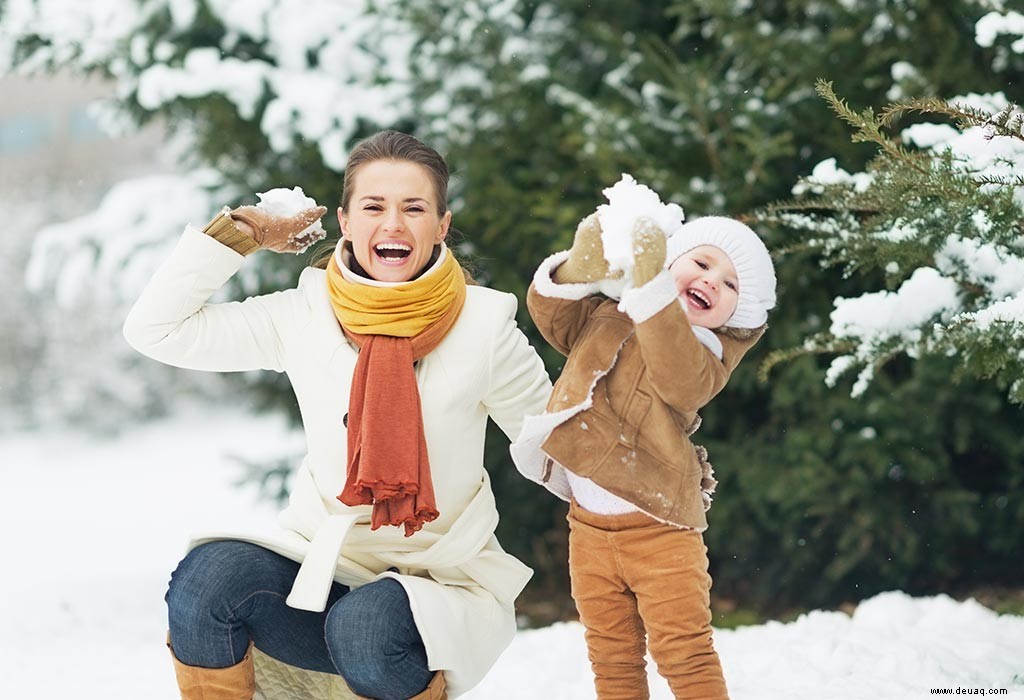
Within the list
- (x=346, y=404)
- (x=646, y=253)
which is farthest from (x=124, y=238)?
(x=646, y=253)

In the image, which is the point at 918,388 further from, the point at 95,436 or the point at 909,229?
the point at 95,436

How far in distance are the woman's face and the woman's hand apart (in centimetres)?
8

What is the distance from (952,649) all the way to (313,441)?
1828mm

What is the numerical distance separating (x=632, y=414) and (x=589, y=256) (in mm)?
292

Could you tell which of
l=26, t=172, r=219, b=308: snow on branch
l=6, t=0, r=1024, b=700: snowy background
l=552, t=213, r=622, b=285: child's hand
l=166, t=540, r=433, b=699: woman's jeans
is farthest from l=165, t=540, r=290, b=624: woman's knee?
l=26, t=172, r=219, b=308: snow on branch

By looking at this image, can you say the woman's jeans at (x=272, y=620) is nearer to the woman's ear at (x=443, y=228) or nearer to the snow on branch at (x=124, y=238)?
the woman's ear at (x=443, y=228)

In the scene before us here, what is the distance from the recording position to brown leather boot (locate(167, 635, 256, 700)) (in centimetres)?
213

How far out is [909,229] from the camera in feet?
8.95

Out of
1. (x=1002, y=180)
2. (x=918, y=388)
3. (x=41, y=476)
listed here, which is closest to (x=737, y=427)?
(x=918, y=388)

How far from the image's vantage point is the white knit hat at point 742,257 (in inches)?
83.5

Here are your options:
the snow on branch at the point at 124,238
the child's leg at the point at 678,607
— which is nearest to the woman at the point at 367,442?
the child's leg at the point at 678,607

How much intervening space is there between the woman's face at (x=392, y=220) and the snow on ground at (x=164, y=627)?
1.24 metres

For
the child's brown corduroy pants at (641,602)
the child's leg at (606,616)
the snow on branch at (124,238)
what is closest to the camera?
the child's brown corduroy pants at (641,602)

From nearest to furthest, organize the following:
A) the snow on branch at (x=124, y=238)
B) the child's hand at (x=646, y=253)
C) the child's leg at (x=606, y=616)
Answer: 1. the child's hand at (x=646, y=253)
2. the child's leg at (x=606, y=616)
3. the snow on branch at (x=124, y=238)
